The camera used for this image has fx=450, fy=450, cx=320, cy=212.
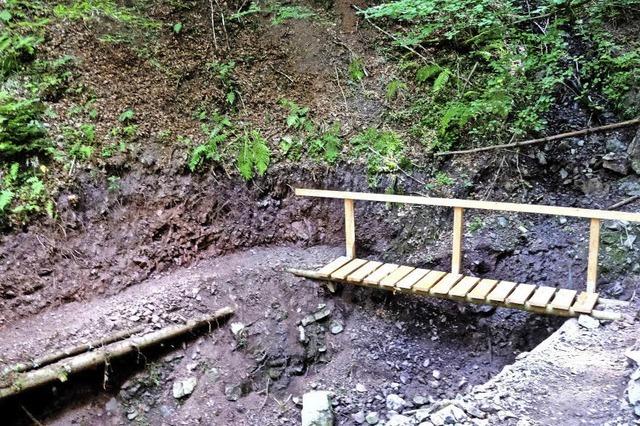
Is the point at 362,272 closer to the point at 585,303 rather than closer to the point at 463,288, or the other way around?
the point at 463,288

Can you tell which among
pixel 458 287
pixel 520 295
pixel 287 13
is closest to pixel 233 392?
pixel 458 287

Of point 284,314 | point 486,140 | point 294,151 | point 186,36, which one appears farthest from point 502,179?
point 186,36

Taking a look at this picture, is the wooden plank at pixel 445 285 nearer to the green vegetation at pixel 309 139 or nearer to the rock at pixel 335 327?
the rock at pixel 335 327

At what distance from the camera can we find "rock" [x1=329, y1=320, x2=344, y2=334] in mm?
5590

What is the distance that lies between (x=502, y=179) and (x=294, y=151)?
2994 millimetres

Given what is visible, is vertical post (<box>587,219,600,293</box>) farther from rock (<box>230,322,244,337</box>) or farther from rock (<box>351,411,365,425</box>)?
rock (<box>230,322,244,337</box>)

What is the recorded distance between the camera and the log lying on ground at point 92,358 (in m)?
4.35

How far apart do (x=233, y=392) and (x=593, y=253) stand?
13.6 feet

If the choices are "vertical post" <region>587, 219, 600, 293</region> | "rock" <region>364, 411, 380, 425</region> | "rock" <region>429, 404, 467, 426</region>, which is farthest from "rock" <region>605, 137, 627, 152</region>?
"rock" <region>364, 411, 380, 425</region>

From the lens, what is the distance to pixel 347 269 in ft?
18.8

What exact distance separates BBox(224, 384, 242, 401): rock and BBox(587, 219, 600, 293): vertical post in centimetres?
393

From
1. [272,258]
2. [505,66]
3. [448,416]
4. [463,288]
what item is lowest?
[448,416]

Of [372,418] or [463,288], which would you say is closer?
[372,418]

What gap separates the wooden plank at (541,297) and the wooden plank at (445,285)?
0.82 meters
